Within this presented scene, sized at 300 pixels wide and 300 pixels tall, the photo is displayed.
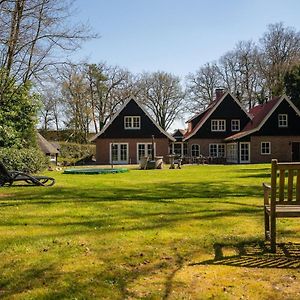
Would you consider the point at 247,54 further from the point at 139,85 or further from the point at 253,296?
the point at 253,296

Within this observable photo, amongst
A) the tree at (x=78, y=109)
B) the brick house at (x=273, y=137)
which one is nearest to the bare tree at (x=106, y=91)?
the tree at (x=78, y=109)

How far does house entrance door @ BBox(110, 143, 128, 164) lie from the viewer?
43688 millimetres

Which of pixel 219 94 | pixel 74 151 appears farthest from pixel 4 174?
pixel 219 94

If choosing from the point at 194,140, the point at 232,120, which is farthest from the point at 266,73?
the point at 194,140

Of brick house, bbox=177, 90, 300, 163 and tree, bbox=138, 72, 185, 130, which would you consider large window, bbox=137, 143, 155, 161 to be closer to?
brick house, bbox=177, 90, 300, 163

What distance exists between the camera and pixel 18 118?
86.8ft

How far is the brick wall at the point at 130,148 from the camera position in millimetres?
43406

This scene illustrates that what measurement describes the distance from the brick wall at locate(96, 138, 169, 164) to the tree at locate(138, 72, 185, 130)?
16894 mm

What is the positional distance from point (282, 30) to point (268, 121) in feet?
49.9

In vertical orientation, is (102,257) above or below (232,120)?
below

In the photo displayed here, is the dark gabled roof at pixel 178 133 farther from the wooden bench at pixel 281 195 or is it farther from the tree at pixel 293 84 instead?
the wooden bench at pixel 281 195

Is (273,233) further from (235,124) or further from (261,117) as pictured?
→ (235,124)

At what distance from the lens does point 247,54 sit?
55688 mm

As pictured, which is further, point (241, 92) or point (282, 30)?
point (241, 92)
